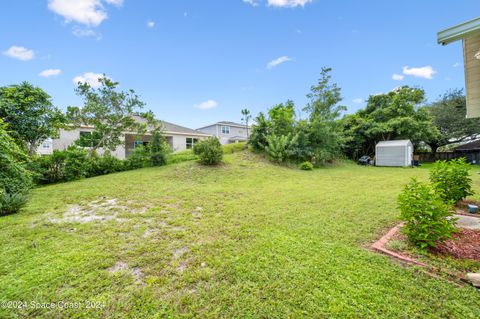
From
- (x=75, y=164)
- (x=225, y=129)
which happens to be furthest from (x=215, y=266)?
(x=225, y=129)

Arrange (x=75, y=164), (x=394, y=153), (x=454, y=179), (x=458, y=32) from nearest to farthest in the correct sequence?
1. (x=458, y=32)
2. (x=454, y=179)
3. (x=75, y=164)
4. (x=394, y=153)


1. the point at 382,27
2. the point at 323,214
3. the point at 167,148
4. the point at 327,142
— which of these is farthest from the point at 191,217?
the point at 327,142

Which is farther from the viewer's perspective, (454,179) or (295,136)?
(295,136)

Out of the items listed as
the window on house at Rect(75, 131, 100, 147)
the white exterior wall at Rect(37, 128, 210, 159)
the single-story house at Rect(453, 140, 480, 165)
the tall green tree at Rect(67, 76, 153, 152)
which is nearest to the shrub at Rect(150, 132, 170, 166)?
the tall green tree at Rect(67, 76, 153, 152)

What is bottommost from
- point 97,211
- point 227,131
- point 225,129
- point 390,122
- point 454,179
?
point 97,211

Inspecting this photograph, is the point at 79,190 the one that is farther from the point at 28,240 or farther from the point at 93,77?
the point at 93,77

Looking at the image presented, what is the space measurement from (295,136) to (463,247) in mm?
12042

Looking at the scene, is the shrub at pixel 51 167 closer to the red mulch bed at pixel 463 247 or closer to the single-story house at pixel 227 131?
the red mulch bed at pixel 463 247

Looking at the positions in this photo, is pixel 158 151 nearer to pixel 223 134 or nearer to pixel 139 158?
pixel 139 158

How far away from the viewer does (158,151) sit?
1233 cm

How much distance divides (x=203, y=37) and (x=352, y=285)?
43.5 ft

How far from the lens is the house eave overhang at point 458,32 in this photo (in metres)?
2.79

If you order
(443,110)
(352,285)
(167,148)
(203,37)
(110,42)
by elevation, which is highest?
(203,37)

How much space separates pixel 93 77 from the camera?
11484 mm
